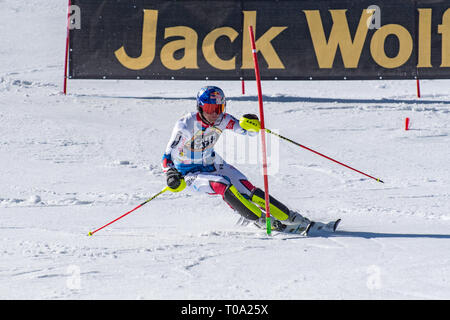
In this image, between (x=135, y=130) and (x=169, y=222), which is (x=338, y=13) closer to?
(x=135, y=130)

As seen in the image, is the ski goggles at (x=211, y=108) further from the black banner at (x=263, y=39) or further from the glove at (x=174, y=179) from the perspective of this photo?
the black banner at (x=263, y=39)

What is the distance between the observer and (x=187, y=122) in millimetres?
6562

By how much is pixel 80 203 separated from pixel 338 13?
6.79 metres

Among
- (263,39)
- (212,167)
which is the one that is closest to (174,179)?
(212,167)

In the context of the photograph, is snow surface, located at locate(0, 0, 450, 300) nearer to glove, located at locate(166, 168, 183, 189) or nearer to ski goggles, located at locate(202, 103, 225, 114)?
glove, located at locate(166, 168, 183, 189)

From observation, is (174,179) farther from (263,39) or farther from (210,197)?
(263,39)

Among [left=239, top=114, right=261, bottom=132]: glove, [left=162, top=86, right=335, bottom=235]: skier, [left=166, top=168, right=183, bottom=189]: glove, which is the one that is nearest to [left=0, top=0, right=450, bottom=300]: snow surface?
[left=162, top=86, right=335, bottom=235]: skier

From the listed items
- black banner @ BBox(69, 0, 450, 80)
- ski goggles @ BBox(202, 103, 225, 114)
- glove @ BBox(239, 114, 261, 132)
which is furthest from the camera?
black banner @ BBox(69, 0, 450, 80)

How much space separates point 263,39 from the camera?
12.8 meters

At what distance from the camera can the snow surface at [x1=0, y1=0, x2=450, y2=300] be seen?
478 cm

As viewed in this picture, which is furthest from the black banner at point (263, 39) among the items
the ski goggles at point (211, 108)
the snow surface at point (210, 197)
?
the ski goggles at point (211, 108)

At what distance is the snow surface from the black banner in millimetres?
603

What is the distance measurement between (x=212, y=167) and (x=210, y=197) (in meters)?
1.36
